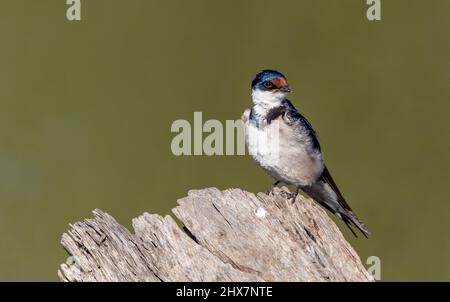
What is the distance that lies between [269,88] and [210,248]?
1290 mm

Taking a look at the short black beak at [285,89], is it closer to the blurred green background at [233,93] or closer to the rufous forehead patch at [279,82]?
the rufous forehead patch at [279,82]

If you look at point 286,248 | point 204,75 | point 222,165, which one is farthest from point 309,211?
point 204,75

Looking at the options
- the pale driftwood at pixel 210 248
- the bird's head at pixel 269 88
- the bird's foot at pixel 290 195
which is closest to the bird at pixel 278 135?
the bird's head at pixel 269 88

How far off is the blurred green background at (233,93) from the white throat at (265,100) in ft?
11.1

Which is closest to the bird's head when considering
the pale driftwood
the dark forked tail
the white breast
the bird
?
the bird

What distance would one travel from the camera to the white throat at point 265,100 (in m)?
5.32

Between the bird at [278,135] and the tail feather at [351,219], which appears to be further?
the tail feather at [351,219]

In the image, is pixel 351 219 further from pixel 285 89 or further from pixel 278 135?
pixel 285 89

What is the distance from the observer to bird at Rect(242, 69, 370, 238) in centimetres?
529

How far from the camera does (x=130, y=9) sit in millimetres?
9773

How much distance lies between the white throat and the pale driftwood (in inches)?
37.6

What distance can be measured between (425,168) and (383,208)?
1.84 feet

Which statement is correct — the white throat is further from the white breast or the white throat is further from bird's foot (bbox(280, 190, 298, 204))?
bird's foot (bbox(280, 190, 298, 204))
